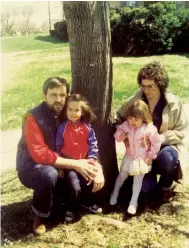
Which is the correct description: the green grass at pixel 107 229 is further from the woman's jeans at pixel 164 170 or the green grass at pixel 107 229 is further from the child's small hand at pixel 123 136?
the child's small hand at pixel 123 136

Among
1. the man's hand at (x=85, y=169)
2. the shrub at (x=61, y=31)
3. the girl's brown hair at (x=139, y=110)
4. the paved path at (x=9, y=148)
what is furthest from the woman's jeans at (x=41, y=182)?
the shrub at (x=61, y=31)

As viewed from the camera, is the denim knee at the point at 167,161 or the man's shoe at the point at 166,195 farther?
the man's shoe at the point at 166,195

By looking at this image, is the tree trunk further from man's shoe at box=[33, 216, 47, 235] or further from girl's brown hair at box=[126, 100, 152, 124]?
man's shoe at box=[33, 216, 47, 235]

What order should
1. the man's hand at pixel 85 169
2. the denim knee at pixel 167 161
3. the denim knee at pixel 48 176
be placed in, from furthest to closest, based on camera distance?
the denim knee at pixel 167 161
the man's hand at pixel 85 169
the denim knee at pixel 48 176

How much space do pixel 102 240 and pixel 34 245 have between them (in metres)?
0.57

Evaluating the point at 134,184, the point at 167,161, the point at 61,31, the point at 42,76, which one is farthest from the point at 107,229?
the point at 61,31

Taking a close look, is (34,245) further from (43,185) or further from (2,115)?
(2,115)

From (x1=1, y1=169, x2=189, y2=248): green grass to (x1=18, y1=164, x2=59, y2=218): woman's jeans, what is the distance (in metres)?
0.24

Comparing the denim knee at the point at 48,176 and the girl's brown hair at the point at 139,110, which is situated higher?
the girl's brown hair at the point at 139,110

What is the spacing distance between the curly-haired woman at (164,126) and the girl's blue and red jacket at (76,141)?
Result: 0.45 metres

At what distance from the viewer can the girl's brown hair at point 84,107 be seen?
346cm

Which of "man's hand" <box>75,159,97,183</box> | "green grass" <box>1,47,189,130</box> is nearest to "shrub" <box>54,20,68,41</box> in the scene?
"green grass" <box>1,47,189,130</box>

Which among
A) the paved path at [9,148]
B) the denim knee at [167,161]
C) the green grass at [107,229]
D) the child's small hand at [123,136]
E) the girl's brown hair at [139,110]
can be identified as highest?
the girl's brown hair at [139,110]

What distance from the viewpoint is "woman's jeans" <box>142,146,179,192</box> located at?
3.76m
